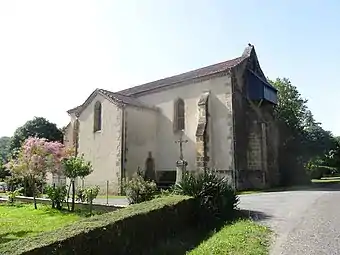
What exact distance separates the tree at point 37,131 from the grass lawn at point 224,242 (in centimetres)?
4345

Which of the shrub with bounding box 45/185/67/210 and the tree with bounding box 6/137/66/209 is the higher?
the tree with bounding box 6/137/66/209

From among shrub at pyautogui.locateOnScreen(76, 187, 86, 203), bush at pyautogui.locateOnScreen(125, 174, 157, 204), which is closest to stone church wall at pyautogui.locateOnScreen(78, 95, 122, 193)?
shrub at pyautogui.locateOnScreen(76, 187, 86, 203)

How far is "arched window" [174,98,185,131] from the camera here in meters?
31.8

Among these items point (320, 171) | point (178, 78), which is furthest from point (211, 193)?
point (320, 171)

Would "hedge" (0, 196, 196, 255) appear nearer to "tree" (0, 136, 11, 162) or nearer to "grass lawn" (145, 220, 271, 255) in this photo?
"grass lawn" (145, 220, 271, 255)

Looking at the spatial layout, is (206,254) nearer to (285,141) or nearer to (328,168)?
(285,141)

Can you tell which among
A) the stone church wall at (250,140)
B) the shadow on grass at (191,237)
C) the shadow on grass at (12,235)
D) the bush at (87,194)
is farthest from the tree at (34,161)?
the stone church wall at (250,140)

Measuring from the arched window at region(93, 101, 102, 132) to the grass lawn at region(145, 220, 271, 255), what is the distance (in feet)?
73.4

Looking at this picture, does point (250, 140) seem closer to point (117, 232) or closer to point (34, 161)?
point (34, 161)

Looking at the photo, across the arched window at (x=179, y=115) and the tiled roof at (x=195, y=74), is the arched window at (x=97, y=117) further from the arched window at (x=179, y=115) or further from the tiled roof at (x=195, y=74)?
the arched window at (x=179, y=115)

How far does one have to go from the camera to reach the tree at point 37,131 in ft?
163

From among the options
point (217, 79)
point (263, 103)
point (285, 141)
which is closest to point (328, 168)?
point (285, 141)

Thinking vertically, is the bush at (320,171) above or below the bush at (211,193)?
above

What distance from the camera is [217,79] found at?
96.7ft
